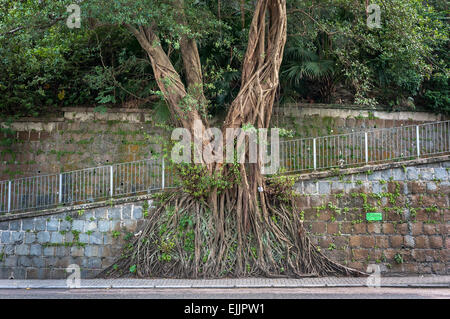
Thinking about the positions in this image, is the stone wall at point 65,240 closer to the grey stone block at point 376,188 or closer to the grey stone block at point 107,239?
the grey stone block at point 107,239

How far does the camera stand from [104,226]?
12.9 metres

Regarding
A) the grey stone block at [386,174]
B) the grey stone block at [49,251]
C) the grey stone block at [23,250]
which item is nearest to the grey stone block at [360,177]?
the grey stone block at [386,174]

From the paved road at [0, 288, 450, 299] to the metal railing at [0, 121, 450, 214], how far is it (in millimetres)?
3418

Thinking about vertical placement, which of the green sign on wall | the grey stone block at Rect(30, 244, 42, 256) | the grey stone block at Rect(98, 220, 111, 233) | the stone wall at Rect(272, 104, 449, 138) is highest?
the stone wall at Rect(272, 104, 449, 138)

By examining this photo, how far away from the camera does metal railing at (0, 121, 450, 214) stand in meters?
13.6

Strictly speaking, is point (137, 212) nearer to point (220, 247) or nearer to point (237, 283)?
point (220, 247)

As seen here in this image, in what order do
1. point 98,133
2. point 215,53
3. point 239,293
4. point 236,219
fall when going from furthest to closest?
point 98,133, point 215,53, point 236,219, point 239,293

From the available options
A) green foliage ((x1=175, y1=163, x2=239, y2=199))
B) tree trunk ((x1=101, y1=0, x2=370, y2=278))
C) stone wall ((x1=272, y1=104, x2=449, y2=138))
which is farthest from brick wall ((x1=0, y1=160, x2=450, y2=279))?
stone wall ((x1=272, y1=104, x2=449, y2=138))

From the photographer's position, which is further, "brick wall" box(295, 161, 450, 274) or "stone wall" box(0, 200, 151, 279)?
"stone wall" box(0, 200, 151, 279)

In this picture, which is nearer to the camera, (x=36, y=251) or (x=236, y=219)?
(x=236, y=219)

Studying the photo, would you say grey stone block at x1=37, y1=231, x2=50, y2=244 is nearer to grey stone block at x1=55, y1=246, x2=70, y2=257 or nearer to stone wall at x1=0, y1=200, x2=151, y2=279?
stone wall at x1=0, y1=200, x2=151, y2=279

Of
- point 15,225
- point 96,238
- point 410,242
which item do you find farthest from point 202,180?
point 410,242

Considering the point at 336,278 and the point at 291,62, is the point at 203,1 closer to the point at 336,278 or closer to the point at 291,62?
the point at 291,62

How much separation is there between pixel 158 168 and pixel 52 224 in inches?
131
